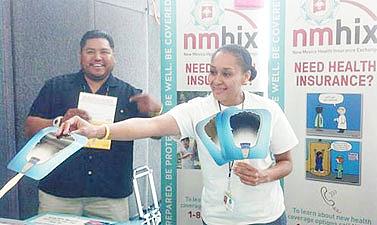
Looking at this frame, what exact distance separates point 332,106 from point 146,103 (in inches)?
29.7

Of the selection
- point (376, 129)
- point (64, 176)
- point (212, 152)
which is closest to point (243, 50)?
point (212, 152)

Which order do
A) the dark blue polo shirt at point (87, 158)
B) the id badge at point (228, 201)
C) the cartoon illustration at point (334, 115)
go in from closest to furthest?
the id badge at point (228, 201)
the cartoon illustration at point (334, 115)
the dark blue polo shirt at point (87, 158)

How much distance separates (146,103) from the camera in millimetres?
2018

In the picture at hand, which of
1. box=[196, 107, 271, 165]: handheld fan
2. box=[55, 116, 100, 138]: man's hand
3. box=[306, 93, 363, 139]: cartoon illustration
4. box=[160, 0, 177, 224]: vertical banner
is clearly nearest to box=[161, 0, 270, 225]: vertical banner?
box=[160, 0, 177, 224]: vertical banner

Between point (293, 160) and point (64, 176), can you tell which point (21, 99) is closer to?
point (64, 176)

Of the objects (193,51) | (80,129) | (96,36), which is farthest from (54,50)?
(193,51)

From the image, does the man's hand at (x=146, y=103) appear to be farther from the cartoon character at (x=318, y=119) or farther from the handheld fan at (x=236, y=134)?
the cartoon character at (x=318, y=119)

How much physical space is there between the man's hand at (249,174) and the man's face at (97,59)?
672 mm

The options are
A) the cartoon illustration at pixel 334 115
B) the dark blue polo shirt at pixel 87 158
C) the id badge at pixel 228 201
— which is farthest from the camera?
the dark blue polo shirt at pixel 87 158

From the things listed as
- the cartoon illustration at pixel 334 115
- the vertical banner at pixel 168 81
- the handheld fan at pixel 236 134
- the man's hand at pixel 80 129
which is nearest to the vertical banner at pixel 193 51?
the vertical banner at pixel 168 81

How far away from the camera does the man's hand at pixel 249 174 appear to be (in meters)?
1.79

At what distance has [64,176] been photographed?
2.08 metres

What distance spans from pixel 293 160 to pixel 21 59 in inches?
48.5

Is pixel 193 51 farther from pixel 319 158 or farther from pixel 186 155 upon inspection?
pixel 319 158
